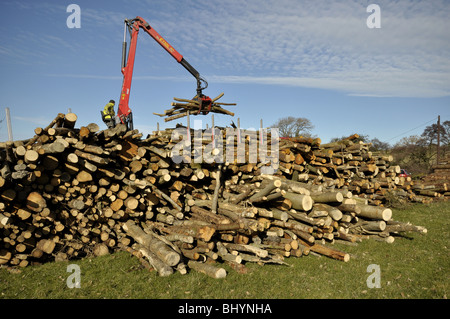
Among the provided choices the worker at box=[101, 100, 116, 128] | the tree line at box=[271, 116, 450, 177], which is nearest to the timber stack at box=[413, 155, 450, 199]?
the tree line at box=[271, 116, 450, 177]

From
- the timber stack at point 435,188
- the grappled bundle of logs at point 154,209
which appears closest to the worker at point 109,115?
the grappled bundle of logs at point 154,209

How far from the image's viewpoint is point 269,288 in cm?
477

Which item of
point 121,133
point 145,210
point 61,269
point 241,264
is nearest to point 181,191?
point 145,210

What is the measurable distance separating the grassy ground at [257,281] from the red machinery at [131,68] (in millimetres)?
5228

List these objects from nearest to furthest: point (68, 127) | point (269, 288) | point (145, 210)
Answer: point (269, 288) < point (68, 127) < point (145, 210)

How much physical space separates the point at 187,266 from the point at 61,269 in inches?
98.8

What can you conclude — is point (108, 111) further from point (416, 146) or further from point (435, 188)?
point (416, 146)

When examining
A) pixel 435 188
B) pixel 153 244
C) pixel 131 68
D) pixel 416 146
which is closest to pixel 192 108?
pixel 131 68

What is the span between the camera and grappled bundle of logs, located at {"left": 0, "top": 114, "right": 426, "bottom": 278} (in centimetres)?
544

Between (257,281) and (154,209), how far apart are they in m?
3.39

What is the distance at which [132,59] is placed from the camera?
9.55 m

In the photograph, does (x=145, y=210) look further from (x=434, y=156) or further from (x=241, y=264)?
(x=434, y=156)

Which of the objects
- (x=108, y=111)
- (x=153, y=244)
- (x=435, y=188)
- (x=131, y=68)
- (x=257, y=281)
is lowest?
(x=257, y=281)

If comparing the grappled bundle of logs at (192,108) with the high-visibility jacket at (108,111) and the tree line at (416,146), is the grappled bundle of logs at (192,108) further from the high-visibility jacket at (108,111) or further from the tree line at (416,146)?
the tree line at (416,146)
